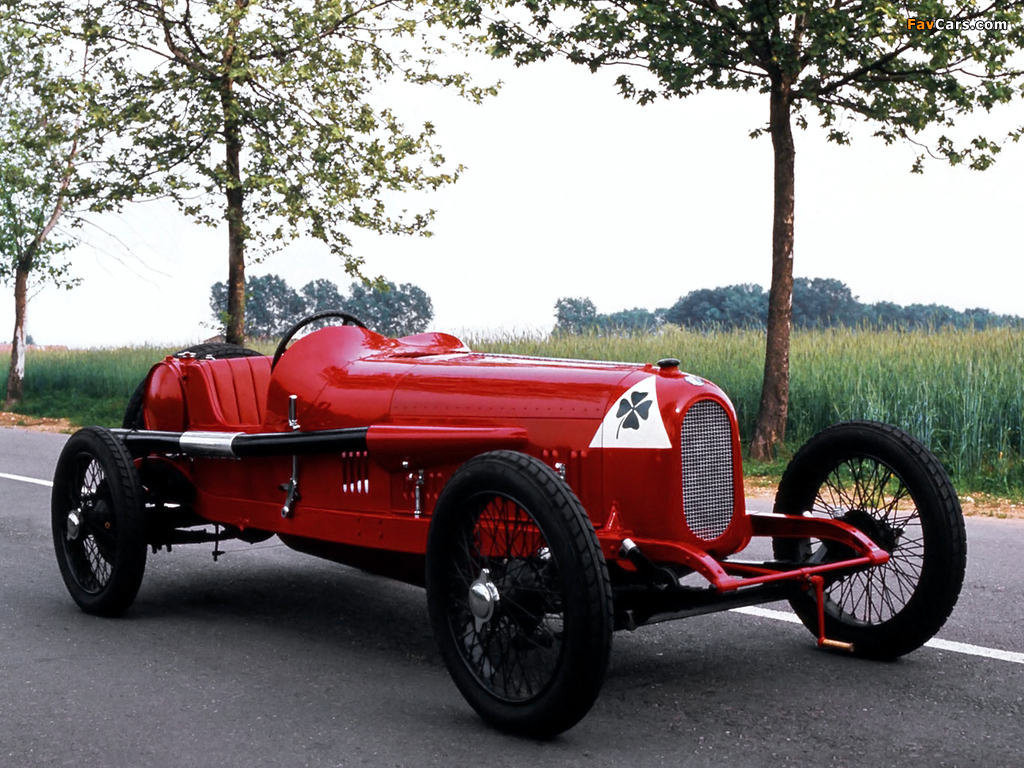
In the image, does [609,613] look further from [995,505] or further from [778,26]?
[778,26]

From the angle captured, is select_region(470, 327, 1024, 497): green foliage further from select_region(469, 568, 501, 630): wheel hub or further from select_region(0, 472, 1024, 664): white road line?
select_region(469, 568, 501, 630): wheel hub

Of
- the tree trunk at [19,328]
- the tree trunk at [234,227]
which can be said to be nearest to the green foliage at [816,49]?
the tree trunk at [234,227]

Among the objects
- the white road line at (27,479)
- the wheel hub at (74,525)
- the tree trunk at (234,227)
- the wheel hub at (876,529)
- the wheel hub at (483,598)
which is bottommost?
the white road line at (27,479)

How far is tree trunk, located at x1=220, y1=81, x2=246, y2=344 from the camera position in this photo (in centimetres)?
2202

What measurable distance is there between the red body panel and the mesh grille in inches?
1.0

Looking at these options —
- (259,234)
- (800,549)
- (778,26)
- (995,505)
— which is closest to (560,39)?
(778,26)

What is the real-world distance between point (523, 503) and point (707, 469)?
0.95 meters

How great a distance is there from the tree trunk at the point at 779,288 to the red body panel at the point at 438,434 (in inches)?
375

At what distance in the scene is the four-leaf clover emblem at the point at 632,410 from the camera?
456cm

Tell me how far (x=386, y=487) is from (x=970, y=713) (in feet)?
8.30

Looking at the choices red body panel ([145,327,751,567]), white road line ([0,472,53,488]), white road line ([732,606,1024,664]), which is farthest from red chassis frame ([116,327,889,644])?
white road line ([0,472,53,488])

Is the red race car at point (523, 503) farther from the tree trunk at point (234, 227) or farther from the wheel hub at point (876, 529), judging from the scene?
the tree trunk at point (234, 227)

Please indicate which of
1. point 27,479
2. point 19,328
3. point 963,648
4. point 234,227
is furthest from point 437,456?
point 19,328

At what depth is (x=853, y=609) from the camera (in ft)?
17.5
